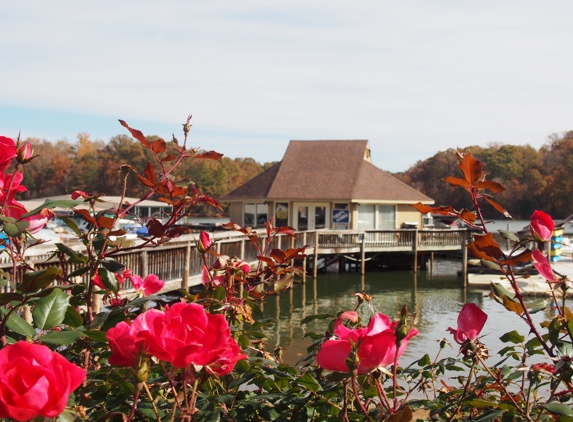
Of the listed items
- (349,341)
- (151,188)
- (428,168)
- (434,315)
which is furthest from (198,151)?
(428,168)

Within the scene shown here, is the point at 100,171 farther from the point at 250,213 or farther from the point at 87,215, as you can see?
the point at 87,215

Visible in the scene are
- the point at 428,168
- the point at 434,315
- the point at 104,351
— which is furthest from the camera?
the point at 428,168

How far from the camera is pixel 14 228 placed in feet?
4.72

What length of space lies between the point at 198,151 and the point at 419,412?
124cm

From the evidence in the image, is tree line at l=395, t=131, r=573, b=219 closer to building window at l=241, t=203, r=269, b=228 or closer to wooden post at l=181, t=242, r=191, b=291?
building window at l=241, t=203, r=269, b=228

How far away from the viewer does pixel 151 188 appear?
2176 mm

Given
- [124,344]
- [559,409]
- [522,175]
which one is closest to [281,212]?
[559,409]

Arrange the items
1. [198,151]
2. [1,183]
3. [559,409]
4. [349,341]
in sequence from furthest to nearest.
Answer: [198,151] < [1,183] < [559,409] < [349,341]

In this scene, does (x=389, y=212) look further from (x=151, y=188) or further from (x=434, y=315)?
(x=151, y=188)

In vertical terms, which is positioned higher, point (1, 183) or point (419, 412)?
point (1, 183)

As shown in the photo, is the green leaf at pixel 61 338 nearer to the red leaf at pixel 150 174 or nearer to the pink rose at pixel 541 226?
the red leaf at pixel 150 174

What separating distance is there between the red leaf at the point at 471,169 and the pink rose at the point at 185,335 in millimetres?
955

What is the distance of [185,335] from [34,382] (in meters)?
0.28

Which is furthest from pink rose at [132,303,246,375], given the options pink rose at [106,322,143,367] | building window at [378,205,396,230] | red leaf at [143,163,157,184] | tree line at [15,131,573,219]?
tree line at [15,131,573,219]
